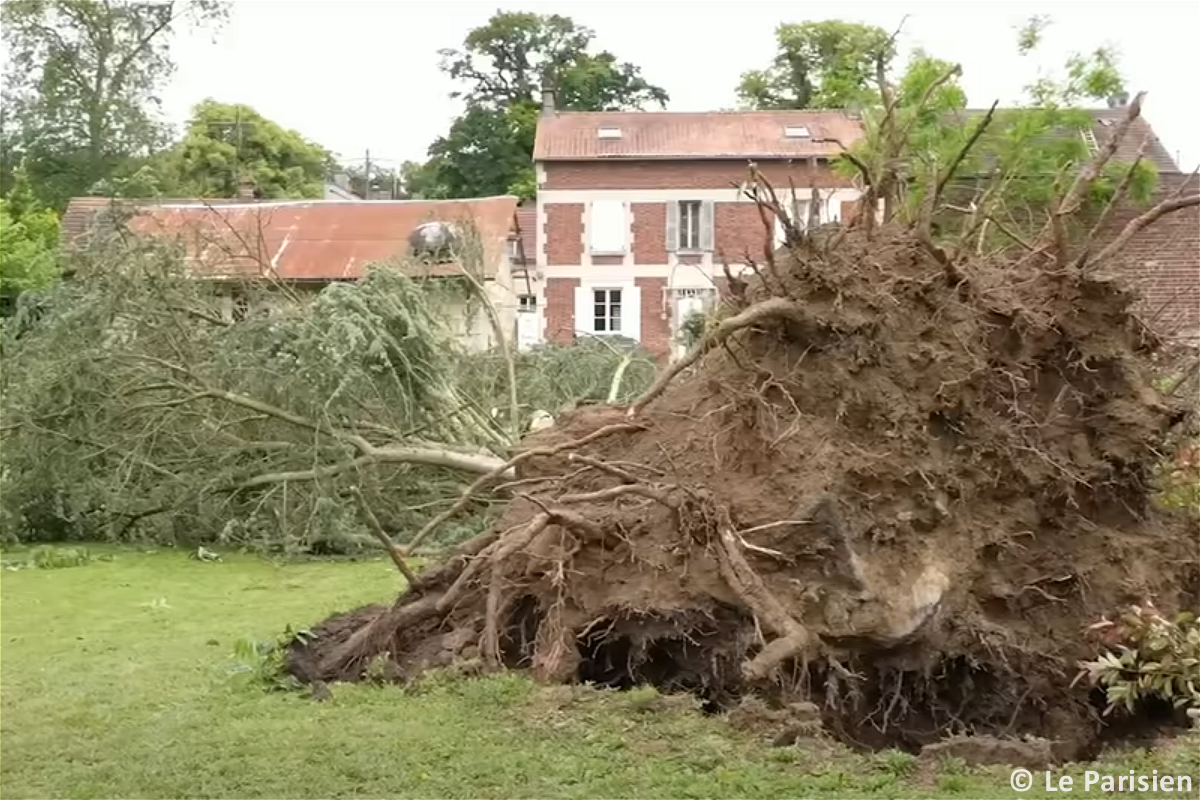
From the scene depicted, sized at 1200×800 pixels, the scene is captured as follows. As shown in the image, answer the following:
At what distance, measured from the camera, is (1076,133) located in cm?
2002

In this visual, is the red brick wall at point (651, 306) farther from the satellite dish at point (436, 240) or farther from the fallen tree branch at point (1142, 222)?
the fallen tree branch at point (1142, 222)

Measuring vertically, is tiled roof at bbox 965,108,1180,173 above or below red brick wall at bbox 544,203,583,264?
above

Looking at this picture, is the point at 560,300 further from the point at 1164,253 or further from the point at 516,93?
the point at 1164,253

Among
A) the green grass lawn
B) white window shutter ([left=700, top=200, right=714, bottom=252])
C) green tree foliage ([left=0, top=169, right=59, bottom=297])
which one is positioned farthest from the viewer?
white window shutter ([left=700, top=200, right=714, bottom=252])

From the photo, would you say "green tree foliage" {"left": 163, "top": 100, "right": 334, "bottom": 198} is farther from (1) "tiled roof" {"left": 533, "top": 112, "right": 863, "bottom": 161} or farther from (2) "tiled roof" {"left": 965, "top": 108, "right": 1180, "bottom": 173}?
(2) "tiled roof" {"left": 965, "top": 108, "right": 1180, "bottom": 173}

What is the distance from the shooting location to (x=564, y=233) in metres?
27.6

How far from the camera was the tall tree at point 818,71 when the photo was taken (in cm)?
2109

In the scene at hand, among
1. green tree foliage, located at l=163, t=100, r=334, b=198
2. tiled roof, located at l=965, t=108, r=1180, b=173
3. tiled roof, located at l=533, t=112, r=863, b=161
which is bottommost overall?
tiled roof, located at l=965, t=108, r=1180, b=173

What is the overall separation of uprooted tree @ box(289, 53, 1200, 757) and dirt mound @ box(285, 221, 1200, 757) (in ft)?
0.05

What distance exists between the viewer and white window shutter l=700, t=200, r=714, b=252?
88.6 ft

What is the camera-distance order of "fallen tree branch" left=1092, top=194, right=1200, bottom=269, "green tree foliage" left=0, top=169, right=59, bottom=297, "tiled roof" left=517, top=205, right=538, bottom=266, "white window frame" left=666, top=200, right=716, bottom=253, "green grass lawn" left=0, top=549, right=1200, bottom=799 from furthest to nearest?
"tiled roof" left=517, top=205, right=538, bottom=266 < "white window frame" left=666, top=200, right=716, bottom=253 < "green tree foliage" left=0, top=169, right=59, bottom=297 < "fallen tree branch" left=1092, top=194, right=1200, bottom=269 < "green grass lawn" left=0, top=549, right=1200, bottom=799

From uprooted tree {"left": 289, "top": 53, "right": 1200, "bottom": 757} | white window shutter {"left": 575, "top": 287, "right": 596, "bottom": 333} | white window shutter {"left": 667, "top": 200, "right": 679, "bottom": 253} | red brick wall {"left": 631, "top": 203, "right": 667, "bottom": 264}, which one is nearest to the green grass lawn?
uprooted tree {"left": 289, "top": 53, "right": 1200, "bottom": 757}

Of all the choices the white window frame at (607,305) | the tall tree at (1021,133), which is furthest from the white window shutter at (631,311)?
the tall tree at (1021,133)

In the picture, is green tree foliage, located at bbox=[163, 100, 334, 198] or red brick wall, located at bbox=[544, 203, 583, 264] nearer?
red brick wall, located at bbox=[544, 203, 583, 264]
